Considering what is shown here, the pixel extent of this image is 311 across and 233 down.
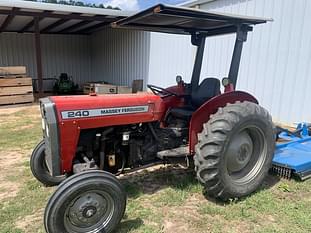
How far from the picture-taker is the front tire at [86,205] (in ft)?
6.61

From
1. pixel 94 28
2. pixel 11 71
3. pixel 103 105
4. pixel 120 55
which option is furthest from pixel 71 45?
pixel 103 105

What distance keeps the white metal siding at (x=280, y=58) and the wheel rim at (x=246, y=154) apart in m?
2.66

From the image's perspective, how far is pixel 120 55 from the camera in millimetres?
11375

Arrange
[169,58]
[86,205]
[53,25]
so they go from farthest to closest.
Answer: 1. [53,25]
2. [169,58]
3. [86,205]

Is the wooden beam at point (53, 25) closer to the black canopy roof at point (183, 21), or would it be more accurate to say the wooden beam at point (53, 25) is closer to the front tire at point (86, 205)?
the black canopy roof at point (183, 21)

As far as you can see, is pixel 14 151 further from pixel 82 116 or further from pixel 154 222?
pixel 154 222

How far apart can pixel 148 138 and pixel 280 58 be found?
372cm

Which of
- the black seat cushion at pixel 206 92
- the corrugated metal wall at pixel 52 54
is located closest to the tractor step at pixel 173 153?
the black seat cushion at pixel 206 92

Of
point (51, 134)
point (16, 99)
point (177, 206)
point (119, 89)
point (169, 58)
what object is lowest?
point (177, 206)

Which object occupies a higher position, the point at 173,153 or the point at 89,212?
the point at 173,153

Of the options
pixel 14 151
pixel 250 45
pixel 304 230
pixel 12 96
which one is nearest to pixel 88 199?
pixel 304 230

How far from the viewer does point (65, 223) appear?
6.85 ft

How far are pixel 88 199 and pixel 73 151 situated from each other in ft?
1.68

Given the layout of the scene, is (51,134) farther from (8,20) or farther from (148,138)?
(8,20)
